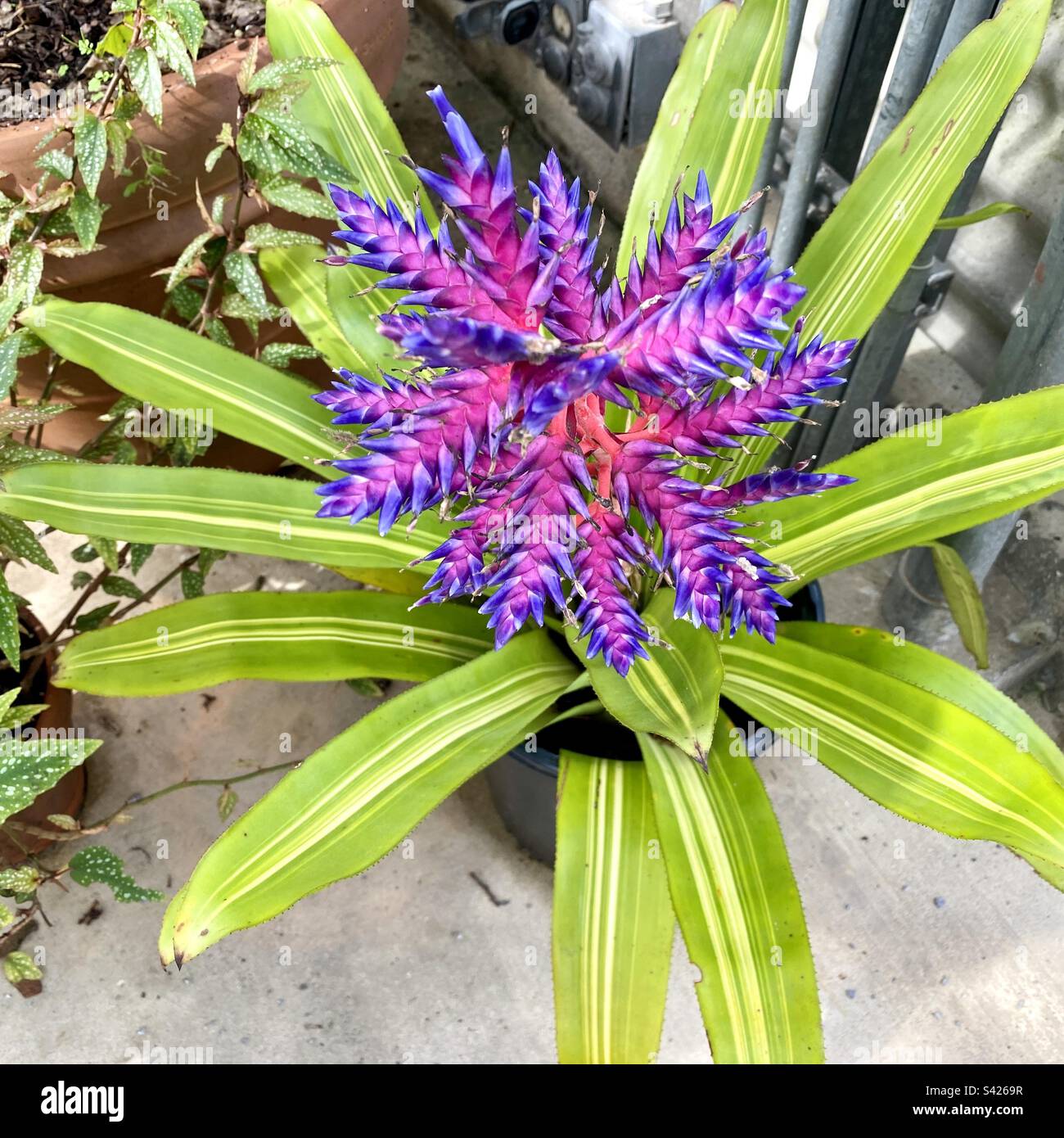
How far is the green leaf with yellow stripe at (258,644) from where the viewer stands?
3.17 ft

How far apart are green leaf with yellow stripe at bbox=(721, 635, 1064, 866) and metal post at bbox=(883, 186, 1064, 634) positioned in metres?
0.40

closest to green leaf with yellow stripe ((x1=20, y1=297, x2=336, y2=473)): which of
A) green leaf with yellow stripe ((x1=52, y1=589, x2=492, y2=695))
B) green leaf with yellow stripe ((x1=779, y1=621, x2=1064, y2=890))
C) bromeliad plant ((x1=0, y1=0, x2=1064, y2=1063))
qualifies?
bromeliad plant ((x1=0, y1=0, x2=1064, y2=1063))

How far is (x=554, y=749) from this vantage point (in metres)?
1.15

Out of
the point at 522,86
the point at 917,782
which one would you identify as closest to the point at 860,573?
the point at 917,782

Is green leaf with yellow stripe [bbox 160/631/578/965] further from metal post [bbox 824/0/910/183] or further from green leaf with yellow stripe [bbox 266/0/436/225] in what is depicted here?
metal post [bbox 824/0/910/183]

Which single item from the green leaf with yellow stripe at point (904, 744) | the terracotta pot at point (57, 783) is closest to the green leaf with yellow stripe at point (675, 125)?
the green leaf with yellow stripe at point (904, 744)

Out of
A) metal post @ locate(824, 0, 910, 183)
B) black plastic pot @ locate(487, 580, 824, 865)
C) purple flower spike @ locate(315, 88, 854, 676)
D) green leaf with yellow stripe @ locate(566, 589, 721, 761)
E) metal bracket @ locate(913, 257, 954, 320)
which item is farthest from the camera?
metal bracket @ locate(913, 257, 954, 320)

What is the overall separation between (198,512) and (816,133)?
2.47 feet

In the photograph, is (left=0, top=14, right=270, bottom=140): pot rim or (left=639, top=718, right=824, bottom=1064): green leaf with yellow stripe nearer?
(left=639, top=718, right=824, bottom=1064): green leaf with yellow stripe

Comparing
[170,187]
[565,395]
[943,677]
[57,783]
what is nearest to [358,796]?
[565,395]

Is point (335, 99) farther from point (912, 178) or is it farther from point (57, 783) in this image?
point (57, 783)

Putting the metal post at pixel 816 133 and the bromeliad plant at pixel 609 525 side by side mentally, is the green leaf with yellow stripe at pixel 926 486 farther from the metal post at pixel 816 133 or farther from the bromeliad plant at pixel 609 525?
the metal post at pixel 816 133

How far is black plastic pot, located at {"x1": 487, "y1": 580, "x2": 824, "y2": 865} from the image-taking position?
1.13 m

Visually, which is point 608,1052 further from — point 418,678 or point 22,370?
point 22,370
